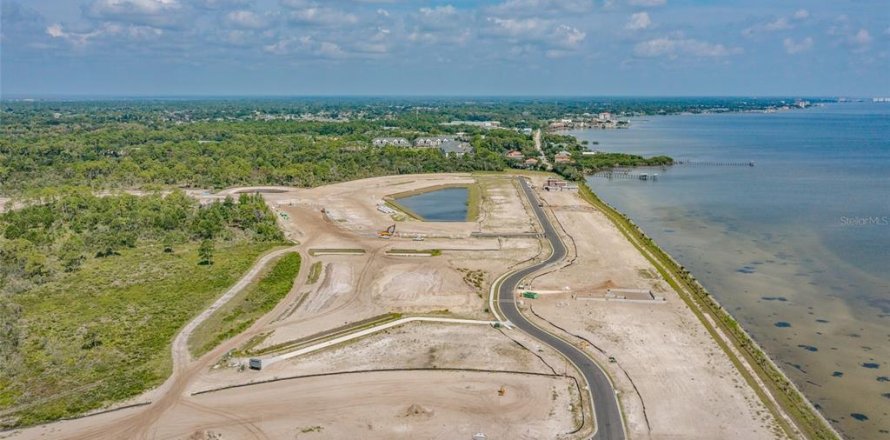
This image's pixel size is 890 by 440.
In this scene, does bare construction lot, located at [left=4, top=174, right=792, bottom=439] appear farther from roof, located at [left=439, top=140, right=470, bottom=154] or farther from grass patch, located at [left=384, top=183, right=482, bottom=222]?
roof, located at [left=439, top=140, right=470, bottom=154]

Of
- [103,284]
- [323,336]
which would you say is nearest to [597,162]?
[323,336]

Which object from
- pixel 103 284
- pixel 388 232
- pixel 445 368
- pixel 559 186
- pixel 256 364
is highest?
pixel 559 186

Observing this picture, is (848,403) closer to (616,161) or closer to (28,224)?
(28,224)

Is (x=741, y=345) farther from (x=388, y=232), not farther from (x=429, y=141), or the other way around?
(x=429, y=141)

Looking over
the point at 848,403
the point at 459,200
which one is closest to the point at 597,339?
the point at 848,403
